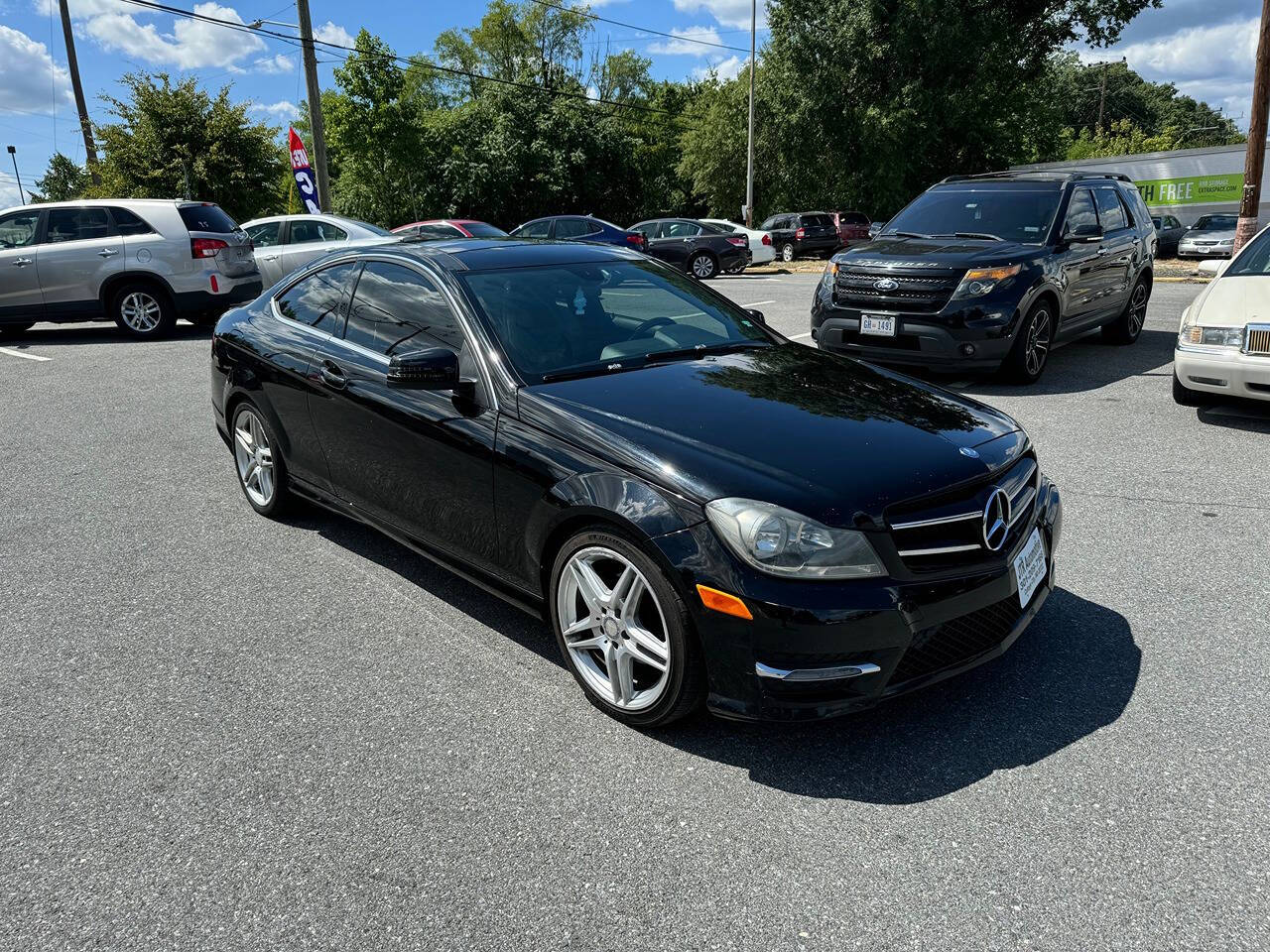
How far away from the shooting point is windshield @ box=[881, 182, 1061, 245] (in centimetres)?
861

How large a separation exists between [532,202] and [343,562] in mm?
40907

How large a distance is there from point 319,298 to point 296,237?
35.6 feet

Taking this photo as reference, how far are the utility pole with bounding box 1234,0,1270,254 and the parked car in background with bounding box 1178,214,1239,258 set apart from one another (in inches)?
265

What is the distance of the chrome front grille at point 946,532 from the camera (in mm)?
2854

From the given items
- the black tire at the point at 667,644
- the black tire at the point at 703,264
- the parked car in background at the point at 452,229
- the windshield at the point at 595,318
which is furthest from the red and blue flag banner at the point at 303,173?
the black tire at the point at 667,644

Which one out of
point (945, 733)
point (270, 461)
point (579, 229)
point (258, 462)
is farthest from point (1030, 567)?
point (579, 229)

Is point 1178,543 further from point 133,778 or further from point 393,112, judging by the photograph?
point 393,112

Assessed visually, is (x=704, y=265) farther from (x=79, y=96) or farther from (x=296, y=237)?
(x=79, y=96)

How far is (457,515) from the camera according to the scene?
12.1 ft

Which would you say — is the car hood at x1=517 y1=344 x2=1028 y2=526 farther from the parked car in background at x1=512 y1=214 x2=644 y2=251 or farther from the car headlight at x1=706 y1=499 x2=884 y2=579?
the parked car in background at x1=512 y1=214 x2=644 y2=251

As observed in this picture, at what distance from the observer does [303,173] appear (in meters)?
19.7

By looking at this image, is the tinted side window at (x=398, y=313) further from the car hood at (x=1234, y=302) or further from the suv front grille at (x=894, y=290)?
the car hood at (x=1234, y=302)

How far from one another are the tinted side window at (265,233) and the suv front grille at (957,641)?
13830mm

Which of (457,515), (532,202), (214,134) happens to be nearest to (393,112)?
(214,134)
